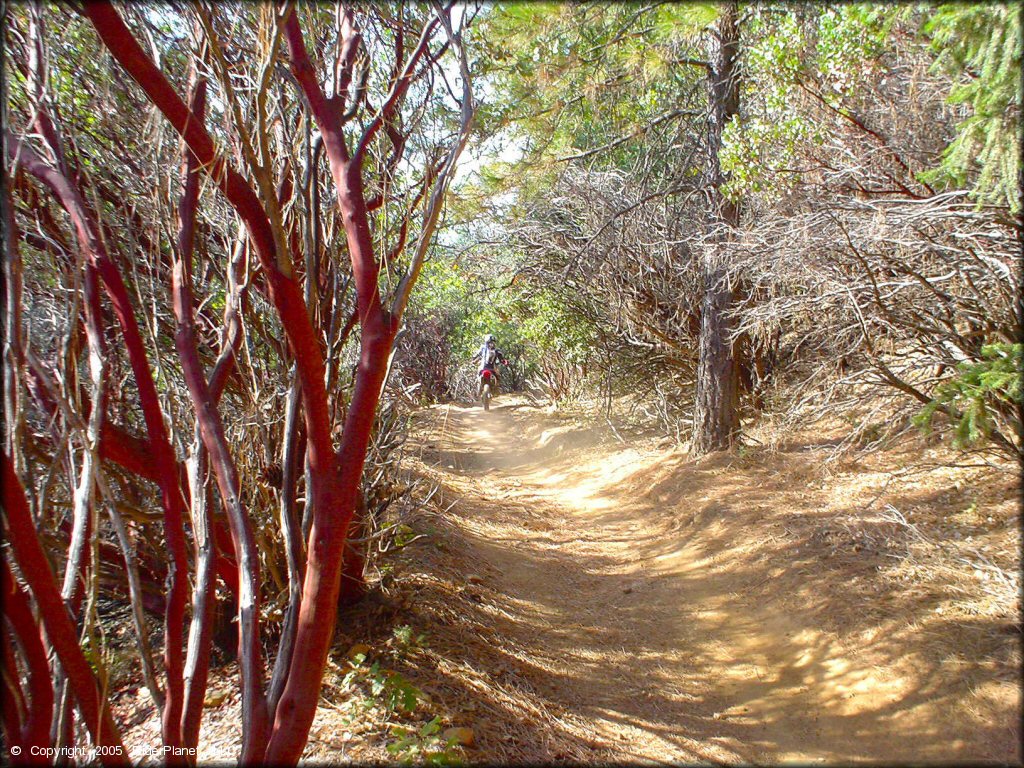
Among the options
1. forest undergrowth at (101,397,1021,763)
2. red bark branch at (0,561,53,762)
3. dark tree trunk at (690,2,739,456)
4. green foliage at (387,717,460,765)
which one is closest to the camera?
red bark branch at (0,561,53,762)

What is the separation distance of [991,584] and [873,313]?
2.06 meters

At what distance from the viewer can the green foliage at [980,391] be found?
2.96 m

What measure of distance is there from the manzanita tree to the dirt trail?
1768mm

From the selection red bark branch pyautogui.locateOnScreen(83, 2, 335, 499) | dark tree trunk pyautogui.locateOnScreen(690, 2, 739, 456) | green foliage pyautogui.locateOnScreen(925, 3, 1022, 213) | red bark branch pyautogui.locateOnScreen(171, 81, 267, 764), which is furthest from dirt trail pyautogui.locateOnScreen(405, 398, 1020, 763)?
green foliage pyautogui.locateOnScreen(925, 3, 1022, 213)

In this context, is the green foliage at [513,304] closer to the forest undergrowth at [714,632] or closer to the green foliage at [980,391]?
the forest undergrowth at [714,632]

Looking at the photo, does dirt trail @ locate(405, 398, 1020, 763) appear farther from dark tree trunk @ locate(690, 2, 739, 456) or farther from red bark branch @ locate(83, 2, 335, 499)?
red bark branch @ locate(83, 2, 335, 499)

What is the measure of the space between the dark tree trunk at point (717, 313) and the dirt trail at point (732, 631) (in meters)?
0.49

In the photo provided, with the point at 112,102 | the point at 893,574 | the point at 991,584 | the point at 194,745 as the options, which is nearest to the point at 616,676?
the point at 893,574

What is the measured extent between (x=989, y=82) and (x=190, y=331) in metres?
3.35

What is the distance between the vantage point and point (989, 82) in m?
2.50

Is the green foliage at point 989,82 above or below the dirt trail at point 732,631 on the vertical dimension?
above

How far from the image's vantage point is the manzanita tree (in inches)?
69.9

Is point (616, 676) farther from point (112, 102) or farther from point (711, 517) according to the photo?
point (112, 102)

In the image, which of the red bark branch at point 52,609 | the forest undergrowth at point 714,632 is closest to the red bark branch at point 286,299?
the red bark branch at point 52,609
